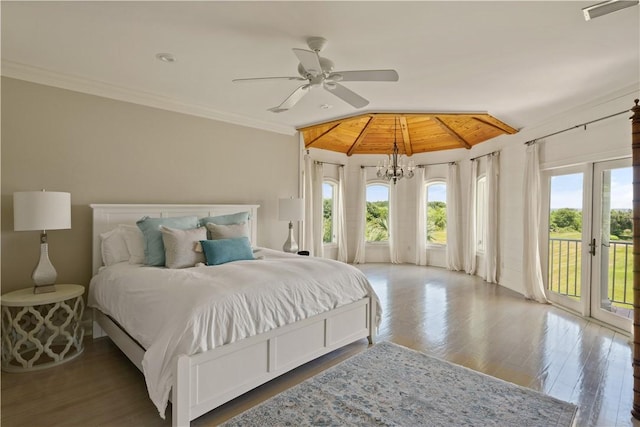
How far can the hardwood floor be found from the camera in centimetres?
221

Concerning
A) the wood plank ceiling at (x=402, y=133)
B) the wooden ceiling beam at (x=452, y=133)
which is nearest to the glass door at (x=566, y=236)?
the wood plank ceiling at (x=402, y=133)

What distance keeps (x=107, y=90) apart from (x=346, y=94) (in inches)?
108

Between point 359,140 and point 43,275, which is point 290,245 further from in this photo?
point 359,140

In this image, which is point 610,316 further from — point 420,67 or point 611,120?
point 420,67

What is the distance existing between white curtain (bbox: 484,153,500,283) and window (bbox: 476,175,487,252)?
22.9 inches

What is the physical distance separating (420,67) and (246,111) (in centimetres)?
254

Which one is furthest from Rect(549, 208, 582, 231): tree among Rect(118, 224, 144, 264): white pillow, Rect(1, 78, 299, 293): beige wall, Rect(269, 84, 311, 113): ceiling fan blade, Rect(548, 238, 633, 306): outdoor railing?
Rect(118, 224, 144, 264): white pillow

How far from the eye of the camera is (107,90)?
11.8ft

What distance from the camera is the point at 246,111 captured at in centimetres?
462

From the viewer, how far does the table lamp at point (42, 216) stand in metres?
2.73

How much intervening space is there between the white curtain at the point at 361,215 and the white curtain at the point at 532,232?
11.8ft

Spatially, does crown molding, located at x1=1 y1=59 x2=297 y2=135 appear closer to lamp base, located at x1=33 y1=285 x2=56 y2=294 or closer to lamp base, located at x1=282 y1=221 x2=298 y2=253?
lamp base, located at x1=282 y1=221 x2=298 y2=253

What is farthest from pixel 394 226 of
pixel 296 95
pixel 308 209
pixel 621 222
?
pixel 296 95

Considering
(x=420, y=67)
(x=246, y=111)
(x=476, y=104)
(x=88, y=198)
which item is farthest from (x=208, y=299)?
(x=476, y=104)
